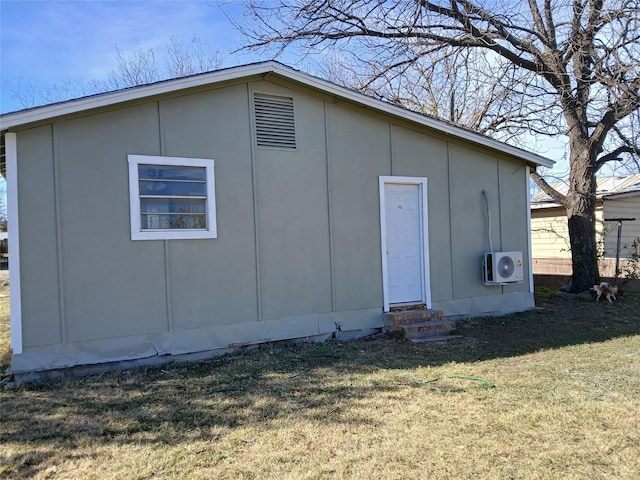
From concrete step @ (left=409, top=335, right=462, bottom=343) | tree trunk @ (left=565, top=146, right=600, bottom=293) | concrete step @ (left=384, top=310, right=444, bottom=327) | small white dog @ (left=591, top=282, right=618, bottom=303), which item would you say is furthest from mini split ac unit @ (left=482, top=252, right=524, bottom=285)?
tree trunk @ (left=565, top=146, right=600, bottom=293)

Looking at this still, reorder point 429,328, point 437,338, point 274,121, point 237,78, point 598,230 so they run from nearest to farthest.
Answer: point 237,78 → point 274,121 → point 437,338 → point 429,328 → point 598,230

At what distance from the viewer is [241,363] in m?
5.76

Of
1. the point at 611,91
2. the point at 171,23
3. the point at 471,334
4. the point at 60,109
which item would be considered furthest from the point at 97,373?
the point at 171,23

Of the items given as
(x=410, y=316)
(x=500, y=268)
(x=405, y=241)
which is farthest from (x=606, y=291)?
(x=410, y=316)

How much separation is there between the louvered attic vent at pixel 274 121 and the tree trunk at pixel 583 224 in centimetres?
687

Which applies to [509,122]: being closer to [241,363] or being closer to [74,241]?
[241,363]

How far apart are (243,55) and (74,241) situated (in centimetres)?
696

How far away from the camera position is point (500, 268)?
8.08 metres

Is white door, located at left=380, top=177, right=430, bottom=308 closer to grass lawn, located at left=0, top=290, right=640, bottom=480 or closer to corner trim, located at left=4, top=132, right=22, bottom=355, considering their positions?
grass lawn, located at left=0, top=290, right=640, bottom=480

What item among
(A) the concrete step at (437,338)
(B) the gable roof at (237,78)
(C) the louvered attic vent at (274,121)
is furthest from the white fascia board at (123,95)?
(A) the concrete step at (437,338)

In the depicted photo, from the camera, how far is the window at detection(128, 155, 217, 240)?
5785mm

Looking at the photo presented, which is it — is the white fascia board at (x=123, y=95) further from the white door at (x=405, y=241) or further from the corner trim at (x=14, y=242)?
the white door at (x=405, y=241)

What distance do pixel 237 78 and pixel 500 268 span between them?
5123 mm

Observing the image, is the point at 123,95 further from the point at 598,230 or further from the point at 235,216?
the point at 598,230
